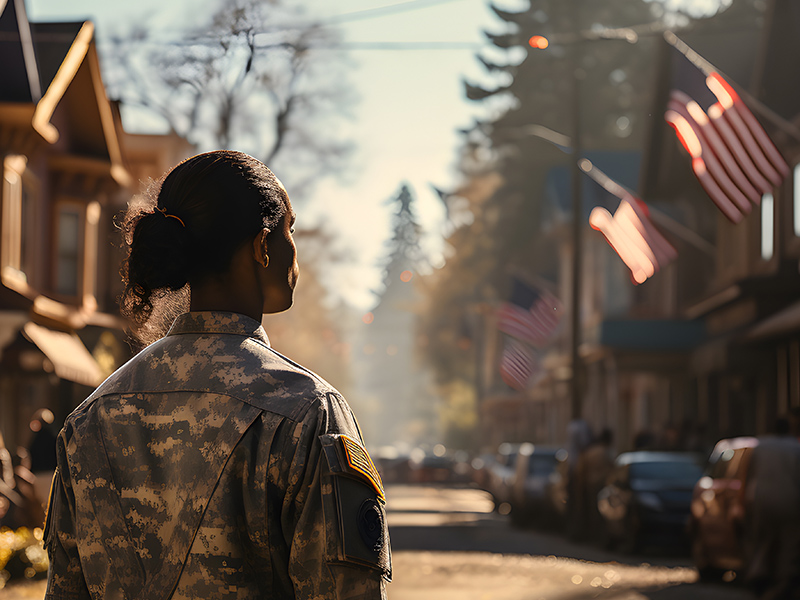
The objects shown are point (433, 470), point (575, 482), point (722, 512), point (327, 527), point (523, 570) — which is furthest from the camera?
point (433, 470)

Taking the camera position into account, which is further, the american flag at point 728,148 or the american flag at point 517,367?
the american flag at point 517,367

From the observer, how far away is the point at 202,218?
260cm

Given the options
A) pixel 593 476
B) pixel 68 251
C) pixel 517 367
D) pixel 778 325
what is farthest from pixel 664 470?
pixel 517 367

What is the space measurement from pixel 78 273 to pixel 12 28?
671cm

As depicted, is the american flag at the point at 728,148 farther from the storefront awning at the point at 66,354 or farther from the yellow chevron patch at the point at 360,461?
the yellow chevron patch at the point at 360,461

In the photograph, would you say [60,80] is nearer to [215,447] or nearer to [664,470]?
[664,470]

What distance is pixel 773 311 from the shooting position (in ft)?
79.2

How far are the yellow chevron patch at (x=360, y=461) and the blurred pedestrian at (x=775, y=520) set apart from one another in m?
9.71

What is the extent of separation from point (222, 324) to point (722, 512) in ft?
37.9

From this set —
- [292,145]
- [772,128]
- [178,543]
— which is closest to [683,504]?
[772,128]

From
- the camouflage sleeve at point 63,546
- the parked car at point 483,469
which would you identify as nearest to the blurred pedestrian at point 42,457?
the camouflage sleeve at point 63,546

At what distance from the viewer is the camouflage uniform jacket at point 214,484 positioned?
2369mm

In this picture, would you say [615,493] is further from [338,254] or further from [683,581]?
[338,254]

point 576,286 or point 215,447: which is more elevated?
point 576,286
